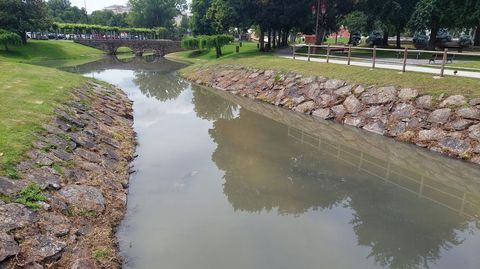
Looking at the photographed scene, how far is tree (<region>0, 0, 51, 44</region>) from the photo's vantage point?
59.6 m

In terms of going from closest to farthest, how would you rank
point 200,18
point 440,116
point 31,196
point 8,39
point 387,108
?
1. point 31,196
2. point 440,116
3. point 387,108
4. point 8,39
5. point 200,18

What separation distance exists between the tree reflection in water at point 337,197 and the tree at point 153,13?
109 metres

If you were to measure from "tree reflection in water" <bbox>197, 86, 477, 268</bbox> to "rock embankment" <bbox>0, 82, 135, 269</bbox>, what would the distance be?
11.4 feet

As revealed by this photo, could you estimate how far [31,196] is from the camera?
8.07 metres

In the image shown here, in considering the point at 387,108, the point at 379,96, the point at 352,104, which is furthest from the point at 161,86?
the point at 387,108

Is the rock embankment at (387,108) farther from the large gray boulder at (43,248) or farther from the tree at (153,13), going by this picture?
the tree at (153,13)

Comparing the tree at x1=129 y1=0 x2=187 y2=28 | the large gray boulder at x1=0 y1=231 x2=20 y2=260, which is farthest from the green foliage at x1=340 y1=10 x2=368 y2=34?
the tree at x1=129 y1=0 x2=187 y2=28

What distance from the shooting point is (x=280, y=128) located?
1948cm

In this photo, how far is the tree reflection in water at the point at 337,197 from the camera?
8.87 meters

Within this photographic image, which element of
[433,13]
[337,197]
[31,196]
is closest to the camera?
[31,196]

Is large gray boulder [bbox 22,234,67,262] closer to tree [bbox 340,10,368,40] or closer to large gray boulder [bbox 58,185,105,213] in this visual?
large gray boulder [bbox 58,185,105,213]

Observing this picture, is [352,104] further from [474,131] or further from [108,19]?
[108,19]

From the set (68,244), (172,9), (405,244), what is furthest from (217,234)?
(172,9)

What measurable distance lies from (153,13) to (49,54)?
58.9 meters
